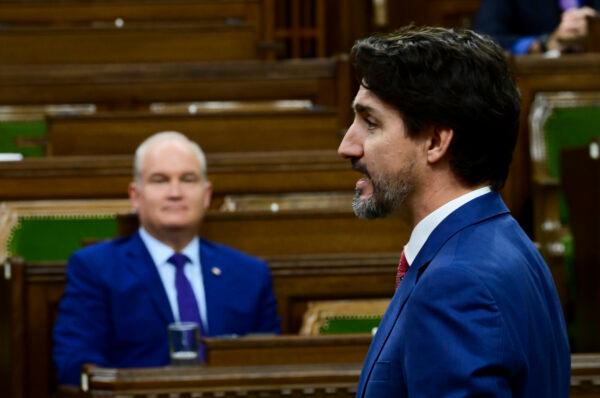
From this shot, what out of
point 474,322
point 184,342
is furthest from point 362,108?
point 184,342

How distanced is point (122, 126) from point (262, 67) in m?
0.53

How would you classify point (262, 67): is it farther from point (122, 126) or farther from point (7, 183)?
point (7, 183)

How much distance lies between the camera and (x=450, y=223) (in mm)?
990

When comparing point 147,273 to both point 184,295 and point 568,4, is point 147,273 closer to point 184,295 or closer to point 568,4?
point 184,295

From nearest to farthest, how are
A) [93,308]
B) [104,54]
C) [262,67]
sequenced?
[93,308] → [262,67] → [104,54]

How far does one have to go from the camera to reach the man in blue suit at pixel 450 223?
92 cm

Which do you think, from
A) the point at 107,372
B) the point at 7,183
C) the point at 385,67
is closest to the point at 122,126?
the point at 7,183

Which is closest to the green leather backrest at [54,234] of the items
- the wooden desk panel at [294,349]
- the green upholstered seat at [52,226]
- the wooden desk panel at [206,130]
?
the green upholstered seat at [52,226]

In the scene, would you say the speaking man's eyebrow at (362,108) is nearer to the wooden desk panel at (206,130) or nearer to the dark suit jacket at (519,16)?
the wooden desk panel at (206,130)

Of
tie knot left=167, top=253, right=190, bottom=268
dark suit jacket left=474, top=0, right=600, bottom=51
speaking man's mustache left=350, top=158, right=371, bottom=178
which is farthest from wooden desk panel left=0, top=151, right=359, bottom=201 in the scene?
speaking man's mustache left=350, top=158, right=371, bottom=178

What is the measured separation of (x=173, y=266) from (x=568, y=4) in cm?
172

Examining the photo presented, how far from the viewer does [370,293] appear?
8.07 ft

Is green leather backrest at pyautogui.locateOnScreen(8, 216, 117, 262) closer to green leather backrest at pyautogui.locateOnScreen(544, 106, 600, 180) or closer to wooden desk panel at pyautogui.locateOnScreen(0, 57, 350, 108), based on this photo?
wooden desk panel at pyautogui.locateOnScreen(0, 57, 350, 108)

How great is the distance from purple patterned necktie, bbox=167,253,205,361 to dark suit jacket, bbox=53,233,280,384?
23 millimetres
